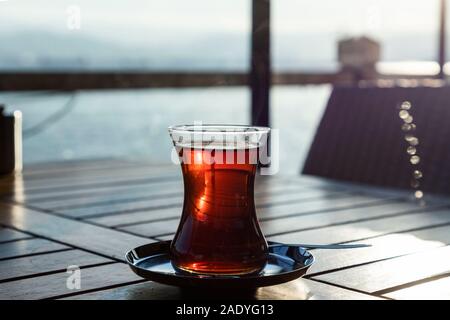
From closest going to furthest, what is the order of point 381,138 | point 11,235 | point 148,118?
point 11,235 < point 381,138 < point 148,118

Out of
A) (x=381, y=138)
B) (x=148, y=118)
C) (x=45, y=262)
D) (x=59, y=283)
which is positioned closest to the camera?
(x=59, y=283)

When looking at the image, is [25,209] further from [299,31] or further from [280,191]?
[299,31]

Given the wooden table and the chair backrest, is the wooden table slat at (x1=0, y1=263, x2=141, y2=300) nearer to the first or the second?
the wooden table

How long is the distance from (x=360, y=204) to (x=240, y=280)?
95 cm

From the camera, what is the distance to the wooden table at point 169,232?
3.04 ft

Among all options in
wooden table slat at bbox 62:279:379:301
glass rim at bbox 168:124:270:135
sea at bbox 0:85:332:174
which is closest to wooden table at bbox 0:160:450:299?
wooden table slat at bbox 62:279:379:301

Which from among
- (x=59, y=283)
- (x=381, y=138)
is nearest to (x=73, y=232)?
(x=59, y=283)

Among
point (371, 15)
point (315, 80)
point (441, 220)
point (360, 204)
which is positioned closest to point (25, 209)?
point (360, 204)

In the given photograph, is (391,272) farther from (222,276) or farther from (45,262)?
(45,262)

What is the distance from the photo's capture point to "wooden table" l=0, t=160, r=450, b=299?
0.93 meters

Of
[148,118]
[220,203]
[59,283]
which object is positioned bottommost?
[148,118]

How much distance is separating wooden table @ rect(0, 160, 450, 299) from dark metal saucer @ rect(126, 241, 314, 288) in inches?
1.4

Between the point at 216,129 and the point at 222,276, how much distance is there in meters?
0.17

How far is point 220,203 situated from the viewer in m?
0.83
